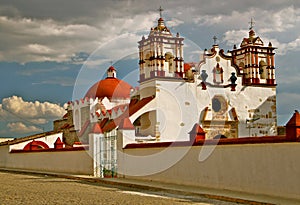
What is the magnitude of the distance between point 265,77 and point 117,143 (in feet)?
54.7

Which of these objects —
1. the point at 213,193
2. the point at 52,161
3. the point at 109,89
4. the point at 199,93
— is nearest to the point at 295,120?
the point at 213,193

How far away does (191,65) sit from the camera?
32594mm

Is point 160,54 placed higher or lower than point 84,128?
higher

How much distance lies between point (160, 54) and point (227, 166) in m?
16.8

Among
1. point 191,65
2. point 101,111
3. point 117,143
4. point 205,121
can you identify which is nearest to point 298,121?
point 117,143

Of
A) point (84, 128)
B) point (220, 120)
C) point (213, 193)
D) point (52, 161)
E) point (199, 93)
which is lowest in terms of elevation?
point (213, 193)

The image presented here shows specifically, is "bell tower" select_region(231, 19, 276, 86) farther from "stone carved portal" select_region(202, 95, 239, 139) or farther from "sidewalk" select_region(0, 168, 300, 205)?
"sidewalk" select_region(0, 168, 300, 205)

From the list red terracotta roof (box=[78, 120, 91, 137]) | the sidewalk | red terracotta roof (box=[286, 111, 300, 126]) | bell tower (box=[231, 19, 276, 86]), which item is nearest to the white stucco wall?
red terracotta roof (box=[78, 120, 91, 137])

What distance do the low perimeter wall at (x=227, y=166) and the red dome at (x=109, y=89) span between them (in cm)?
1847

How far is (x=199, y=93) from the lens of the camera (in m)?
29.9

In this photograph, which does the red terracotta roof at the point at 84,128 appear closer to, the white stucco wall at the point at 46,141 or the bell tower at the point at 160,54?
the white stucco wall at the point at 46,141

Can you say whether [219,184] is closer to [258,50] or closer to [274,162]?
[274,162]

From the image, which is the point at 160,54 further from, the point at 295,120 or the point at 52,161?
the point at 295,120

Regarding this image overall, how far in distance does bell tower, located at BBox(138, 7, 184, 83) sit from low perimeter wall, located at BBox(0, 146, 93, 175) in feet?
26.3
